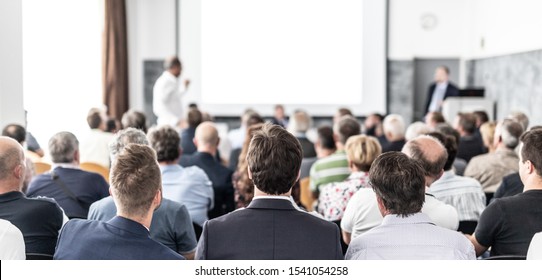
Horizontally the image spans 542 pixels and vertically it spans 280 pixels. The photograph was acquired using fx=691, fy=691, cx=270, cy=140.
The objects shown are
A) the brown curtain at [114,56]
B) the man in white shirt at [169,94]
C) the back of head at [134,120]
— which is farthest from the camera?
the brown curtain at [114,56]

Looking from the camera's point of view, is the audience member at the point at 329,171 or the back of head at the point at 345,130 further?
the back of head at the point at 345,130

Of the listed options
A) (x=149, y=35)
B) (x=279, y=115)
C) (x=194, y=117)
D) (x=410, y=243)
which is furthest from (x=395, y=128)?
(x=149, y=35)

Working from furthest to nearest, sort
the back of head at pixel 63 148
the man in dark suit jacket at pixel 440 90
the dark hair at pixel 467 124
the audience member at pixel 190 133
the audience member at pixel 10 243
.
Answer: the man in dark suit jacket at pixel 440 90, the audience member at pixel 190 133, the dark hair at pixel 467 124, the back of head at pixel 63 148, the audience member at pixel 10 243

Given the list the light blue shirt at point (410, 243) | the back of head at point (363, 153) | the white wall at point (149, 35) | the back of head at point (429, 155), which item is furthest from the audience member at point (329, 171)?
the white wall at point (149, 35)

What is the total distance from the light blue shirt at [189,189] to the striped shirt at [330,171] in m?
0.82

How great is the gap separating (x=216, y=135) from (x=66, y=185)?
1.45 meters

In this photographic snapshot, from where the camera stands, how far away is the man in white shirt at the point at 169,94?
330 inches

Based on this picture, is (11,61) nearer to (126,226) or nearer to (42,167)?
(42,167)

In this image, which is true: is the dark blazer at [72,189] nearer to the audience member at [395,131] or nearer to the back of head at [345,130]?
the back of head at [345,130]

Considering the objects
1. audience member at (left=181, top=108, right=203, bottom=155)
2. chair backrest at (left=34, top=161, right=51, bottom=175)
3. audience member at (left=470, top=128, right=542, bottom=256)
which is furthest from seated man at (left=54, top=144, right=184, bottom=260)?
audience member at (left=181, top=108, right=203, bottom=155)

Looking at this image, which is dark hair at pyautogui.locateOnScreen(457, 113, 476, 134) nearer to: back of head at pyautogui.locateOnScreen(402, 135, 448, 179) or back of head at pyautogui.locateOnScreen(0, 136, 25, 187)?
back of head at pyautogui.locateOnScreen(402, 135, 448, 179)

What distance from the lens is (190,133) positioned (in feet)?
21.1
